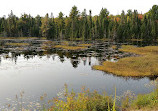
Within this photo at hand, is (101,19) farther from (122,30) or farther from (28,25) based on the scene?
(28,25)

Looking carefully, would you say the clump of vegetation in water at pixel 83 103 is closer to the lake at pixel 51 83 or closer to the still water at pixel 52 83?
the lake at pixel 51 83

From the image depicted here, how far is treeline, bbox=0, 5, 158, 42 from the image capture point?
9361 centimetres

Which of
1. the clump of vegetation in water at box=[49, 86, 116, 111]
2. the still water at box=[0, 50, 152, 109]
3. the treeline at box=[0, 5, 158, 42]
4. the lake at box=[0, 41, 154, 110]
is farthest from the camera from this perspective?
the treeline at box=[0, 5, 158, 42]

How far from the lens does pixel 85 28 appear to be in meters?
98.8

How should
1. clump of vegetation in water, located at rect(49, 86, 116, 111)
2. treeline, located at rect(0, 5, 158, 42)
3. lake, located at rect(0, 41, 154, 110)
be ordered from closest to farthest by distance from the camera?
clump of vegetation in water, located at rect(49, 86, 116, 111) < lake, located at rect(0, 41, 154, 110) < treeline, located at rect(0, 5, 158, 42)

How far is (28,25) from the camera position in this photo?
116562 millimetres

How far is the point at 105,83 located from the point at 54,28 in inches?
3849

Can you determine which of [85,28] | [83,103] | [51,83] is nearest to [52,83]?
[51,83]

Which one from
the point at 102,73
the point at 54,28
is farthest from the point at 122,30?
the point at 102,73

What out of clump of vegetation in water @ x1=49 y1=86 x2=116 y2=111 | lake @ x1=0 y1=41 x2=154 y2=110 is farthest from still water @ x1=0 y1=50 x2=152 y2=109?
clump of vegetation in water @ x1=49 y1=86 x2=116 y2=111

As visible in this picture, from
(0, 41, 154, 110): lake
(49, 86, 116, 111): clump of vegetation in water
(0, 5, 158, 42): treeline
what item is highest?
(0, 5, 158, 42): treeline

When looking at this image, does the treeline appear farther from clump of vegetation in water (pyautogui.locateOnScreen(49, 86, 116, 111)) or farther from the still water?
clump of vegetation in water (pyautogui.locateOnScreen(49, 86, 116, 111))

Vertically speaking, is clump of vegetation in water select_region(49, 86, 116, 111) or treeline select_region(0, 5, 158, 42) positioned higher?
treeline select_region(0, 5, 158, 42)

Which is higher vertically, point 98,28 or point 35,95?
point 98,28
